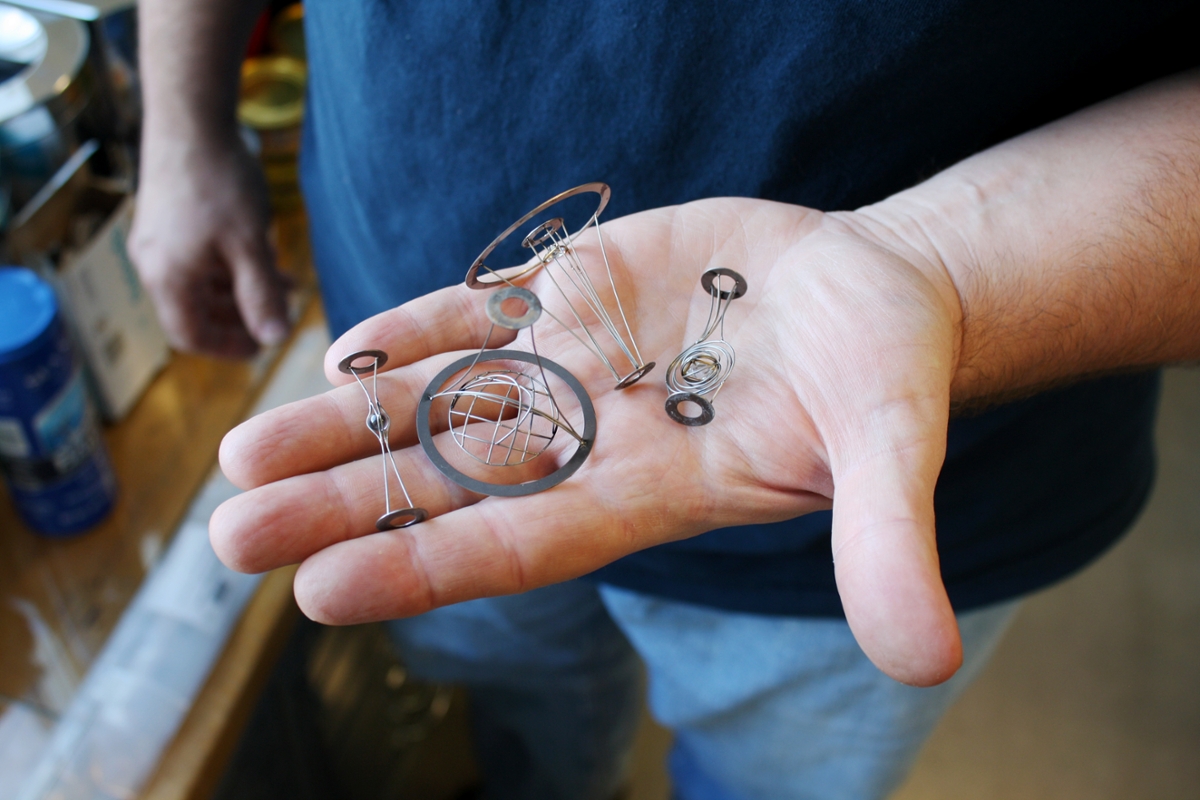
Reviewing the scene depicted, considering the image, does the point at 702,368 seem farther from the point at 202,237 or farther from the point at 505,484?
the point at 202,237

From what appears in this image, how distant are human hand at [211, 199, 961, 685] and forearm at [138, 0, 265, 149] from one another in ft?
2.25

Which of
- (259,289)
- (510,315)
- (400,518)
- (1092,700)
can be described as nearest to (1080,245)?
(510,315)

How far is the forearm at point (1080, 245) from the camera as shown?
94cm

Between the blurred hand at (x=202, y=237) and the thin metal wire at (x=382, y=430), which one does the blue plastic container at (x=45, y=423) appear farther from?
the thin metal wire at (x=382, y=430)

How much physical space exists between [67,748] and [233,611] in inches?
11.5

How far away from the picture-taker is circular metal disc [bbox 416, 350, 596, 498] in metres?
0.93

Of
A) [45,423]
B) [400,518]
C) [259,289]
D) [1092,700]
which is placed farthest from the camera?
[1092,700]

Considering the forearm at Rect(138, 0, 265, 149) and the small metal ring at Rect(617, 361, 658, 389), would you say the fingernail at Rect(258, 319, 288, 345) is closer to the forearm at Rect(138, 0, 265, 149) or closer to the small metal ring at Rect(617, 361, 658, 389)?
the forearm at Rect(138, 0, 265, 149)

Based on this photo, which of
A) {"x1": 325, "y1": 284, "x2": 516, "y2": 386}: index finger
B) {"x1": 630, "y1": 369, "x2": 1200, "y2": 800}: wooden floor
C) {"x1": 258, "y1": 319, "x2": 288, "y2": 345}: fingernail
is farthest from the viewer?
{"x1": 630, "y1": 369, "x2": 1200, "y2": 800}: wooden floor

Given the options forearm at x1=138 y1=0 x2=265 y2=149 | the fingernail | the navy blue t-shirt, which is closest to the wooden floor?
the navy blue t-shirt

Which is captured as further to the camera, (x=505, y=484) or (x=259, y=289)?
(x=259, y=289)

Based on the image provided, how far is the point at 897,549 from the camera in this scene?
73 cm

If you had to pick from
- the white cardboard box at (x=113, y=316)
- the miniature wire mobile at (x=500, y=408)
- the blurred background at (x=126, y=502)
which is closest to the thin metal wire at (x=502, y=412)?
the miniature wire mobile at (x=500, y=408)

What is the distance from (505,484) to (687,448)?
20cm
